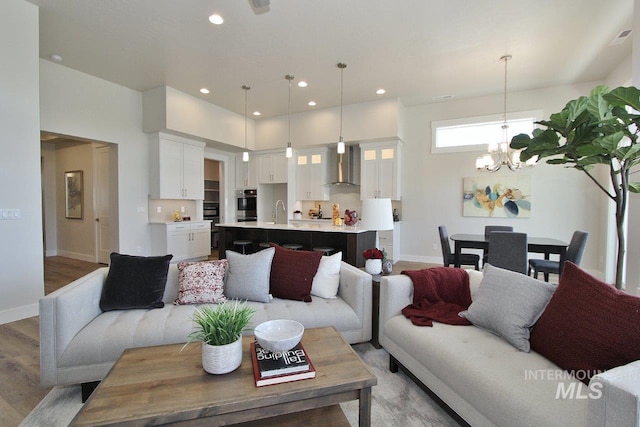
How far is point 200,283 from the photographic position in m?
Result: 2.42

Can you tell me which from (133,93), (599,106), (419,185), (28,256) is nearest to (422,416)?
(599,106)

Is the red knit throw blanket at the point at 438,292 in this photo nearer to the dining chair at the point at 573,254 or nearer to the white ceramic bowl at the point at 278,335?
the white ceramic bowl at the point at 278,335

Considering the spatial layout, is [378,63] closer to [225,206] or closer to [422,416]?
[422,416]

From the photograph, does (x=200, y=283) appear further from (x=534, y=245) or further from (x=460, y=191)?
(x=460, y=191)

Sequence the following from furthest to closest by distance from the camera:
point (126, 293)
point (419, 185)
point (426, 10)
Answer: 1. point (419, 185)
2. point (426, 10)
3. point (126, 293)

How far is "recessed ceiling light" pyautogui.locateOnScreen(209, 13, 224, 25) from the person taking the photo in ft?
10.8

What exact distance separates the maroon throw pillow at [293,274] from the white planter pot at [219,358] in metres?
1.13

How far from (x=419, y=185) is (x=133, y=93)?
587 cm

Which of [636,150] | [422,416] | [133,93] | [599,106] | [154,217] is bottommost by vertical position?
[422,416]

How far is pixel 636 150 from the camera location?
5.46 feet

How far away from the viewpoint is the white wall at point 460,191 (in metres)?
5.15

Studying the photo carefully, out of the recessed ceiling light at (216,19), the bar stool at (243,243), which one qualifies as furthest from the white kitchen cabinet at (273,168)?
the recessed ceiling light at (216,19)

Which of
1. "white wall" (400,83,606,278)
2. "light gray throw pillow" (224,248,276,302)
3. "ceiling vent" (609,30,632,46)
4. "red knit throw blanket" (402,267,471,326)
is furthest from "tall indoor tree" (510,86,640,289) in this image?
"white wall" (400,83,606,278)

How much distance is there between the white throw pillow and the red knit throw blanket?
2.00 ft
